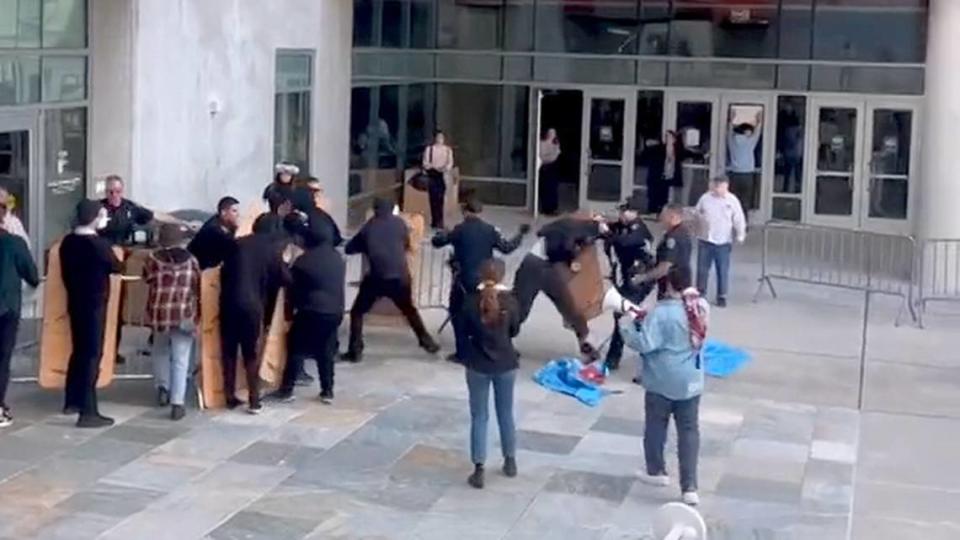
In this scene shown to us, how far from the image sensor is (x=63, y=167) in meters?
17.9

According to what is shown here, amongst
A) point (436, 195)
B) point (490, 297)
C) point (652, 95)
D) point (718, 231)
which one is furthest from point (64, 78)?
point (652, 95)

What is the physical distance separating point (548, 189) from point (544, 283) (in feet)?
49.0

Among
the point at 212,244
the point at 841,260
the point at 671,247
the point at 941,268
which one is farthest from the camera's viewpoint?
the point at 841,260

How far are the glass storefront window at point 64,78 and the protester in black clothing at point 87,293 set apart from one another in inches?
217

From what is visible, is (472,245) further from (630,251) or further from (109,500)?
(109,500)

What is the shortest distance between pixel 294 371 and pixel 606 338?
4.83 metres

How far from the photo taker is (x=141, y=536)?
32.3ft

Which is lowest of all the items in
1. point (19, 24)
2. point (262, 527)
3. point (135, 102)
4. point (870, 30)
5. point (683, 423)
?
point (262, 527)

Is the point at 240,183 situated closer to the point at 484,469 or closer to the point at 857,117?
the point at 484,469

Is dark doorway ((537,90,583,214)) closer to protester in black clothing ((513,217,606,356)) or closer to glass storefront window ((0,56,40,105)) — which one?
glass storefront window ((0,56,40,105))

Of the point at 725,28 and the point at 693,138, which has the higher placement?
the point at 725,28

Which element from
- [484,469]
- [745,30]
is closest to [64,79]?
[484,469]

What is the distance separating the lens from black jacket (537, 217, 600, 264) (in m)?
15.0

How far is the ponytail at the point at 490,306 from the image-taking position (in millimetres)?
10961
